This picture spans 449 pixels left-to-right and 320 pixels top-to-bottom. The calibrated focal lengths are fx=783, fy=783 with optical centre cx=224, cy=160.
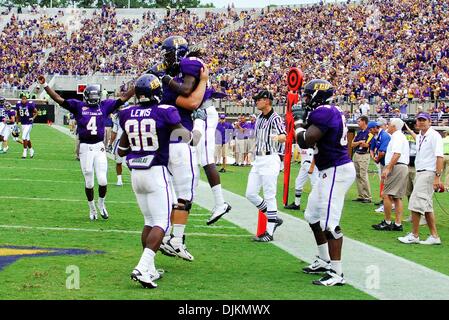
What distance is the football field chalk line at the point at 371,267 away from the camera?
23.5ft

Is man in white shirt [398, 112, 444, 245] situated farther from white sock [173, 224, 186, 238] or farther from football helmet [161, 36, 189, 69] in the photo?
football helmet [161, 36, 189, 69]

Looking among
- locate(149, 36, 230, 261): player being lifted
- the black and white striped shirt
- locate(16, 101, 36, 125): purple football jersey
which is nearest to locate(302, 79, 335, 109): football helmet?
locate(149, 36, 230, 261): player being lifted

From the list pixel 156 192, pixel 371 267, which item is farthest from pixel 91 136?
pixel 371 267

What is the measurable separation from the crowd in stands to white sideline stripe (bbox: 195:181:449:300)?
65.4ft

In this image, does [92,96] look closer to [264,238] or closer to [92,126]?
[92,126]

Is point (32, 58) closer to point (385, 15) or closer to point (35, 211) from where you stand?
point (385, 15)

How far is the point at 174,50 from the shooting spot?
28.1 ft

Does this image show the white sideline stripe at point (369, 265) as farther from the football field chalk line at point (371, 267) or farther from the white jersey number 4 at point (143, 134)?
the white jersey number 4 at point (143, 134)

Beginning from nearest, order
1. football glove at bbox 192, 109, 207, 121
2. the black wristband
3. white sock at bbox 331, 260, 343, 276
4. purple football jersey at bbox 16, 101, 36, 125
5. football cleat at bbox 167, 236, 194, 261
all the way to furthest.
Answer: white sock at bbox 331, 260, 343, 276 → the black wristband → football cleat at bbox 167, 236, 194, 261 → football glove at bbox 192, 109, 207, 121 → purple football jersey at bbox 16, 101, 36, 125

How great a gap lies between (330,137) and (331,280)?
139cm

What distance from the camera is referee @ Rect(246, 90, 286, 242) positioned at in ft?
34.3

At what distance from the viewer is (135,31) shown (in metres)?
64.0

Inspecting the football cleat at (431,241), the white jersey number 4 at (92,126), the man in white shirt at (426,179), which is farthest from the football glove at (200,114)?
the football cleat at (431,241)

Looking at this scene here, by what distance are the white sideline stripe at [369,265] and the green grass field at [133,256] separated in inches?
8.8
